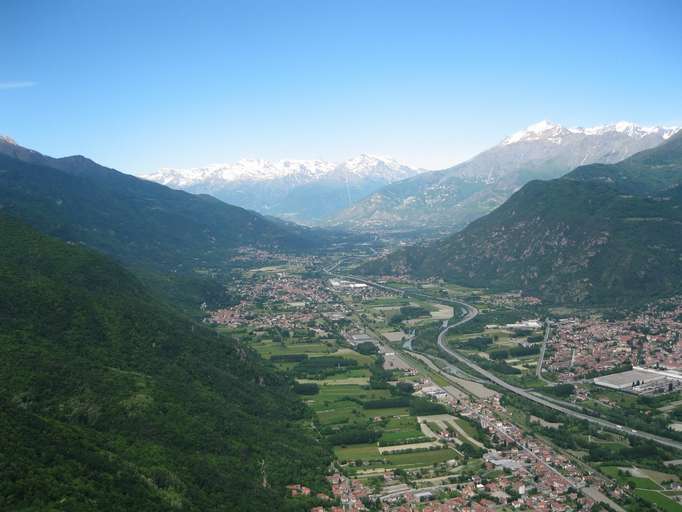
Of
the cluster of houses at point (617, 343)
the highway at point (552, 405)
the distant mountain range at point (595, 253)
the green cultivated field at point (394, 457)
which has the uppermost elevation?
the distant mountain range at point (595, 253)

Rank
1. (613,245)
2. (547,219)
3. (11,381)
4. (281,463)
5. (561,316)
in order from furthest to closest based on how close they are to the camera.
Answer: (547,219) → (613,245) → (561,316) → (281,463) → (11,381)

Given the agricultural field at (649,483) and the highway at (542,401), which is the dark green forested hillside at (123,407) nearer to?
the agricultural field at (649,483)

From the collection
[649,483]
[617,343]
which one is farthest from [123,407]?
[617,343]

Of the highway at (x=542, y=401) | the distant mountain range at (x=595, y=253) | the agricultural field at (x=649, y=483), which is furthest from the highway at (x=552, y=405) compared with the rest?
the distant mountain range at (x=595, y=253)

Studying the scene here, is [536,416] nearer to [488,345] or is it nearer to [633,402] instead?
[633,402]

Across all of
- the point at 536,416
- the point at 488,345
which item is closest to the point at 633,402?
the point at 536,416

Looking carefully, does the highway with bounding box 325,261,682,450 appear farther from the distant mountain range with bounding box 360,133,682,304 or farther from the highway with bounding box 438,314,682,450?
the distant mountain range with bounding box 360,133,682,304

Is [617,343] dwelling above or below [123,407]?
below

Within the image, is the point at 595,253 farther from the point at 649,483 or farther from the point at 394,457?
the point at 394,457
